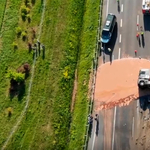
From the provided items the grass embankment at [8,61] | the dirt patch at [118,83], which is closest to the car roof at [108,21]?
the dirt patch at [118,83]

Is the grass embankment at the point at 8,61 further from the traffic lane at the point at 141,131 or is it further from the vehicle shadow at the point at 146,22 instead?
the vehicle shadow at the point at 146,22

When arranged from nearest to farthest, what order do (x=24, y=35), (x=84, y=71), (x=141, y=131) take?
(x=141, y=131), (x=84, y=71), (x=24, y=35)

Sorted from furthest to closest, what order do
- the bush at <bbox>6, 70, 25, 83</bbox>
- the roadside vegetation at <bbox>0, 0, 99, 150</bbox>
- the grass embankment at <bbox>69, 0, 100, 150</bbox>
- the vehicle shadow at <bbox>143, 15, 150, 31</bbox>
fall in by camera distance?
the vehicle shadow at <bbox>143, 15, 150, 31</bbox> → the bush at <bbox>6, 70, 25, 83</bbox> → the grass embankment at <bbox>69, 0, 100, 150</bbox> → the roadside vegetation at <bbox>0, 0, 99, 150</bbox>

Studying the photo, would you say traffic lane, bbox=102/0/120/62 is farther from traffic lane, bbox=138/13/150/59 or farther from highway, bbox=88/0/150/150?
traffic lane, bbox=138/13/150/59

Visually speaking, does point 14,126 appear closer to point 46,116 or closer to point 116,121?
point 46,116

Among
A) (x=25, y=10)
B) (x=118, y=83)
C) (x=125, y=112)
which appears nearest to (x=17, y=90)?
(x=25, y=10)

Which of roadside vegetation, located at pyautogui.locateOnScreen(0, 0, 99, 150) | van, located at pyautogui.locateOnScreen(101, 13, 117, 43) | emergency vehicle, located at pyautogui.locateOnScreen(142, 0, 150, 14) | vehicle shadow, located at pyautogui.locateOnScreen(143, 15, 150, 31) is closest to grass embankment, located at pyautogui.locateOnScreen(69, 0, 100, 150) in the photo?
roadside vegetation, located at pyautogui.locateOnScreen(0, 0, 99, 150)

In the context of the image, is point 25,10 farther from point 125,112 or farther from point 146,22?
point 125,112
